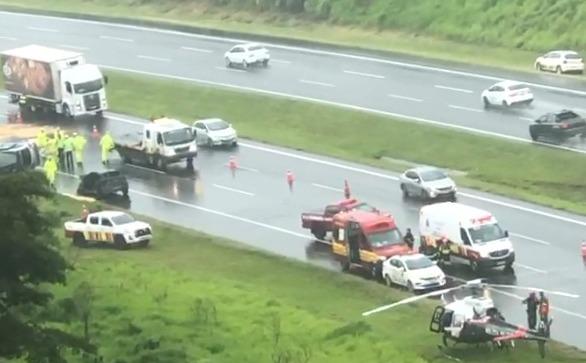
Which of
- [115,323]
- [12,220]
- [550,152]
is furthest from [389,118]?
[12,220]

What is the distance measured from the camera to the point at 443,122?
233 feet

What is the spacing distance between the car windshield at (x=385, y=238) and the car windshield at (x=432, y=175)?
31.5 feet

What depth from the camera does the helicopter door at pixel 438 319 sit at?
127 feet

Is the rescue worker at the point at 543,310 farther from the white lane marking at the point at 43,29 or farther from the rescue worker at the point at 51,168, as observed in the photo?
the white lane marking at the point at 43,29

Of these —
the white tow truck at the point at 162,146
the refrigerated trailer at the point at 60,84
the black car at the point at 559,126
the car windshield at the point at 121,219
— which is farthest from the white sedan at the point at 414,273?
the refrigerated trailer at the point at 60,84

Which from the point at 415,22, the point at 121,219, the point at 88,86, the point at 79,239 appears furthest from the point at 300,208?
the point at 415,22

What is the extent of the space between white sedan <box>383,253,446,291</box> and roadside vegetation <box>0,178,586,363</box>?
1.93 ft

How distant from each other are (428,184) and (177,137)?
13851 millimetres

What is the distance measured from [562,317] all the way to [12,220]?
22.7 meters

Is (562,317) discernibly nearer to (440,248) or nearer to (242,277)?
(440,248)

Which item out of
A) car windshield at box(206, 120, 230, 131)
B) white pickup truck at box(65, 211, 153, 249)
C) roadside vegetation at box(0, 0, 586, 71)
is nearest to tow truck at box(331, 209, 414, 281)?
white pickup truck at box(65, 211, 153, 249)

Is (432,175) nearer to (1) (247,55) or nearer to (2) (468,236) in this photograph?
(2) (468,236)

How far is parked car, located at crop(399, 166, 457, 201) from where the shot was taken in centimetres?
5691

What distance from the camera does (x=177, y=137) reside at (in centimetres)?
6512
